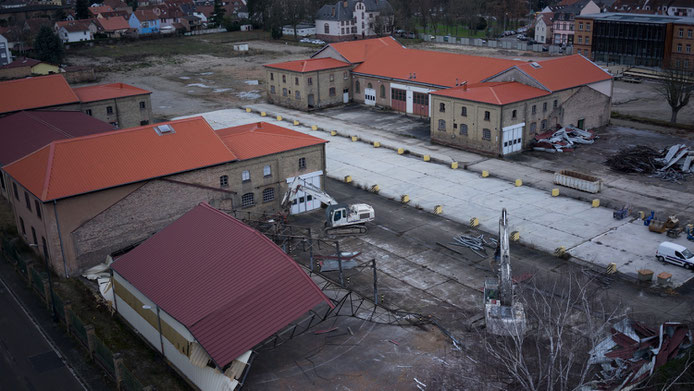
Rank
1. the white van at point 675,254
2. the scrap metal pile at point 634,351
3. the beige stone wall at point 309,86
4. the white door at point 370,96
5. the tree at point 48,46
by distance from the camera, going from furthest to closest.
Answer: the tree at point 48,46, the white door at point 370,96, the beige stone wall at point 309,86, the white van at point 675,254, the scrap metal pile at point 634,351

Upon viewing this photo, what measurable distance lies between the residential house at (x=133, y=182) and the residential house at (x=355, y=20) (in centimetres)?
10106

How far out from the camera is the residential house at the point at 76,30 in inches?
5802

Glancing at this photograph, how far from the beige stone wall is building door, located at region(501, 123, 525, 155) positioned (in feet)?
94.7

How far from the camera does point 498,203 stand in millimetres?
48812

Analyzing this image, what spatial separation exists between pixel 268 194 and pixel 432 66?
36200mm

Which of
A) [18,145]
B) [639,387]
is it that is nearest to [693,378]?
[639,387]

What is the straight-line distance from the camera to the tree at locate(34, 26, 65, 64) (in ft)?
380

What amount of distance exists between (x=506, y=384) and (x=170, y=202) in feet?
83.0

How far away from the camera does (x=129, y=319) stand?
3362 cm

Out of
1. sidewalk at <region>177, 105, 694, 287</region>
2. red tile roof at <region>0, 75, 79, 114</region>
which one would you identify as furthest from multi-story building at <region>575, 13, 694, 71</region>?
red tile roof at <region>0, 75, 79, 114</region>

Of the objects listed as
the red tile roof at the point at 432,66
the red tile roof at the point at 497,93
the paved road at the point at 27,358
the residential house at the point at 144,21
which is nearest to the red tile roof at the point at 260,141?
the paved road at the point at 27,358

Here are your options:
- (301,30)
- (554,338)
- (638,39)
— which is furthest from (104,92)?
(301,30)

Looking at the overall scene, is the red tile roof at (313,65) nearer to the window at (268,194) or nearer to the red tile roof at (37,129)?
the red tile roof at (37,129)

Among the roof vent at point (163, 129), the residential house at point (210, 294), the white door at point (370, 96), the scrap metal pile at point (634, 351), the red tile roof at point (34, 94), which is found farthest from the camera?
the white door at point (370, 96)
